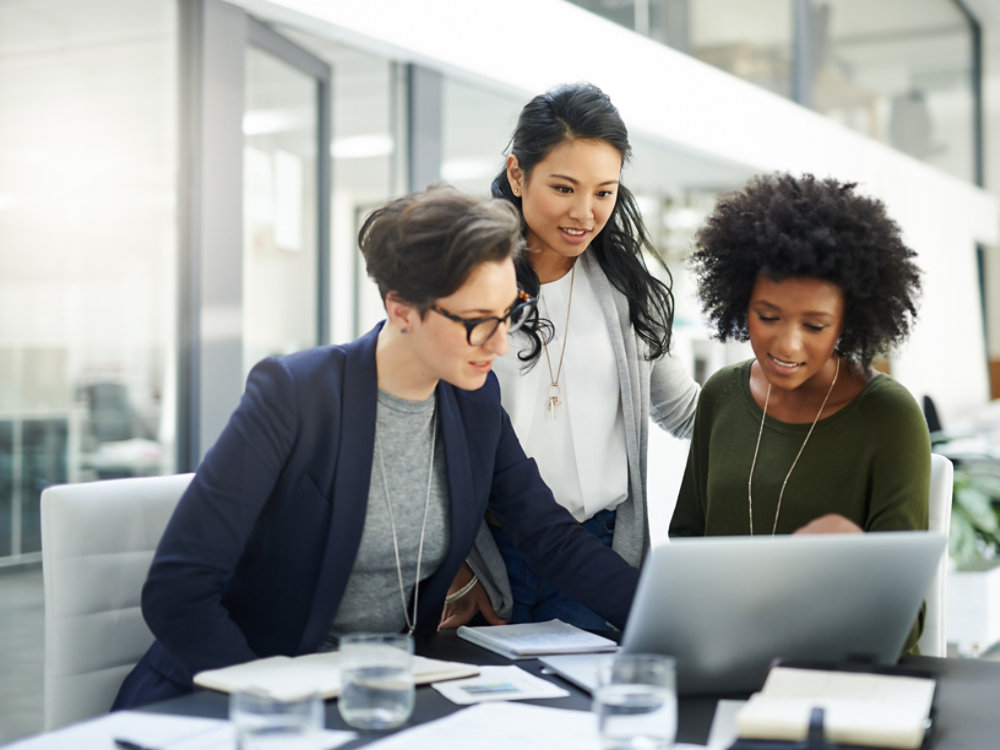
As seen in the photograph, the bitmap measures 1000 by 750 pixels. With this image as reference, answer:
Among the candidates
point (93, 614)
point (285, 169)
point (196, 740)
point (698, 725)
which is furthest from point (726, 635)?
point (285, 169)

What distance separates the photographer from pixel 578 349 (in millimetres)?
1998

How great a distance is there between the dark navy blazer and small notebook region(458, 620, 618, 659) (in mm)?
82

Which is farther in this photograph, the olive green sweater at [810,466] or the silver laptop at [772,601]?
the olive green sweater at [810,466]

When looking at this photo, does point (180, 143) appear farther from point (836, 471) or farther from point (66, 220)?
point (836, 471)

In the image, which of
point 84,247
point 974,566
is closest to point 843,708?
point 84,247

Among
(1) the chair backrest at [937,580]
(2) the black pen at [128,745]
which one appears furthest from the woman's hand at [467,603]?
(2) the black pen at [128,745]

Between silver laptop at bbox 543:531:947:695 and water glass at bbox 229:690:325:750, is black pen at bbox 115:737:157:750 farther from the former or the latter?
silver laptop at bbox 543:531:947:695

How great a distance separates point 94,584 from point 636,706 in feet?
3.16

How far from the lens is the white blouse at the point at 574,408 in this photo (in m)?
1.93

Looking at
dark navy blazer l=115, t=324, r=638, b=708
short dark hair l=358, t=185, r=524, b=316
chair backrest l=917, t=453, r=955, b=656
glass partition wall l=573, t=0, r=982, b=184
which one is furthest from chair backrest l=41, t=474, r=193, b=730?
glass partition wall l=573, t=0, r=982, b=184

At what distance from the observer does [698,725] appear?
116cm

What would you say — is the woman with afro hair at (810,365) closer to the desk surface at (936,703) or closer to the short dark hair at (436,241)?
the desk surface at (936,703)

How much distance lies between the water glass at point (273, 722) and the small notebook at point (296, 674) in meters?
0.14

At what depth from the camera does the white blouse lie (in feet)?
6.34
